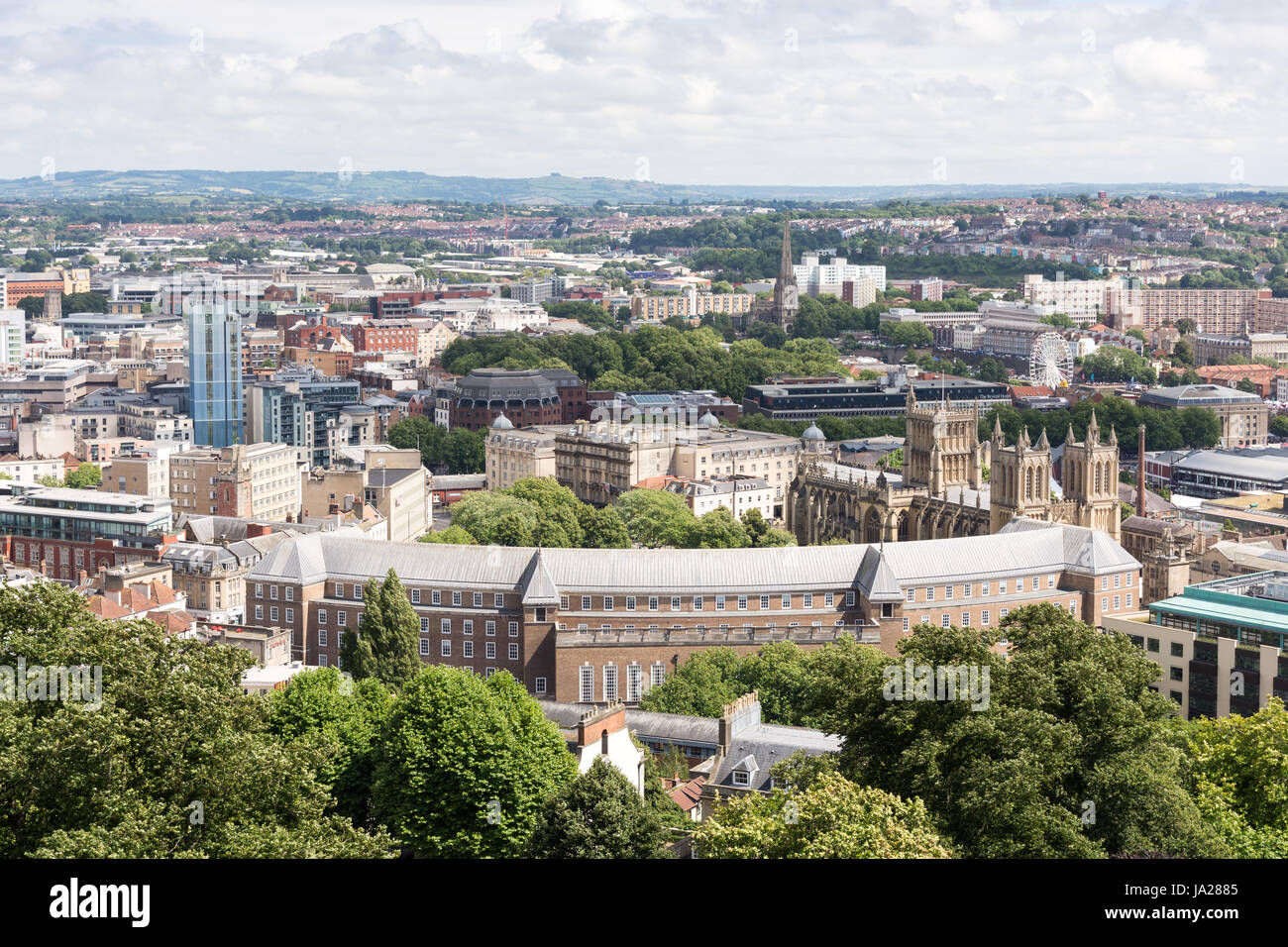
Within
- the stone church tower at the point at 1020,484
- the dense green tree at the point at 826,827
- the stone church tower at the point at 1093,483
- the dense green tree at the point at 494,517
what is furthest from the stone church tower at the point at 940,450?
the dense green tree at the point at 826,827

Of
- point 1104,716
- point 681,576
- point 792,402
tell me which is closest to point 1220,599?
point 681,576

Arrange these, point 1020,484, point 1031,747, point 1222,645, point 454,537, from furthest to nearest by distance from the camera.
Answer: point 454,537 < point 1020,484 < point 1222,645 < point 1031,747

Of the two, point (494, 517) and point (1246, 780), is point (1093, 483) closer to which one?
point (494, 517)

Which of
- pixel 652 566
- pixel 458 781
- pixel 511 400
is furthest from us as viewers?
pixel 511 400

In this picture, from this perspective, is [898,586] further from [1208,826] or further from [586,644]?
[1208,826]

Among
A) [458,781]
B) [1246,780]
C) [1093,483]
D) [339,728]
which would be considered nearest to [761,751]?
[458,781]

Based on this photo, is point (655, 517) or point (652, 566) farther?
point (655, 517)

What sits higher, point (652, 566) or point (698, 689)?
point (652, 566)
